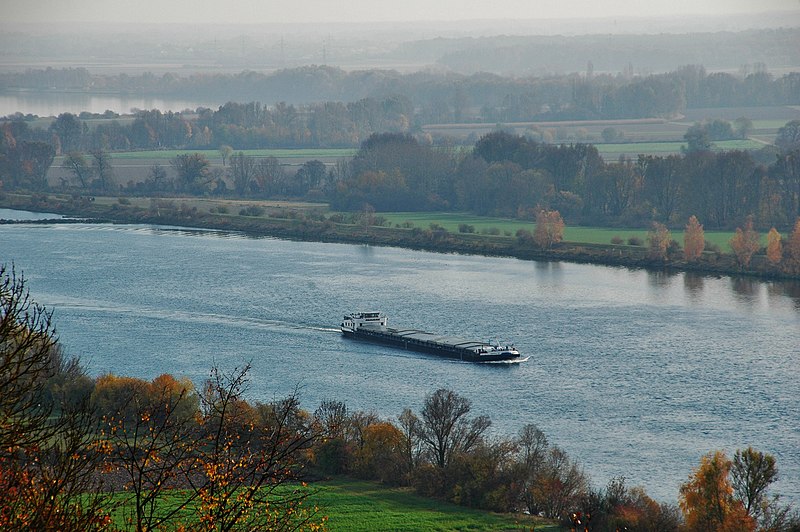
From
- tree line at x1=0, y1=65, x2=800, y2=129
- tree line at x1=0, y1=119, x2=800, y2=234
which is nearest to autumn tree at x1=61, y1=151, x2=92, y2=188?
tree line at x1=0, y1=119, x2=800, y2=234

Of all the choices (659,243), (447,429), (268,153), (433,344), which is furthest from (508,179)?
(447,429)

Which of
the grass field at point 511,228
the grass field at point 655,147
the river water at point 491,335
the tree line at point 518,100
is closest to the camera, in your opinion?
the river water at point 491,335

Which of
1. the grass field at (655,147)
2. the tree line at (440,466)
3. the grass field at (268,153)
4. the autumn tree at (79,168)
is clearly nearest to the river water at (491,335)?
the tree line at (440,466)

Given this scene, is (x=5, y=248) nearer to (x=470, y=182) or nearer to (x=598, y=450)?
(x=470, y=182)

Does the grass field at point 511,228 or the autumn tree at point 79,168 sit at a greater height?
the autumn tree at point 79,168

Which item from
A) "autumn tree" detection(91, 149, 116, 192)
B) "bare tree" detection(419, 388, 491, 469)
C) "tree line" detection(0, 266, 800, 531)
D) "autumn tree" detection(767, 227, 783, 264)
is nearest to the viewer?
"tree line" detection(0, 266, 800, 531)

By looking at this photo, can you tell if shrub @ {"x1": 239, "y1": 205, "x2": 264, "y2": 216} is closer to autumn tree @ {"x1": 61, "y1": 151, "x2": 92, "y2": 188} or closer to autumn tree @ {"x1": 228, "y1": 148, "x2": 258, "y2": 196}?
autumn tree @ {"x1": 228, "y1": 148, "x2": 258, "y2": 196}

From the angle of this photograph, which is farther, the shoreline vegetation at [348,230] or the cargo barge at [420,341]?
the shoreline vegetation at [348,230]

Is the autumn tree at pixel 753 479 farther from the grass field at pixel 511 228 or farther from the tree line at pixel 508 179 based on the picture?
the tree line at pixel 508 179
